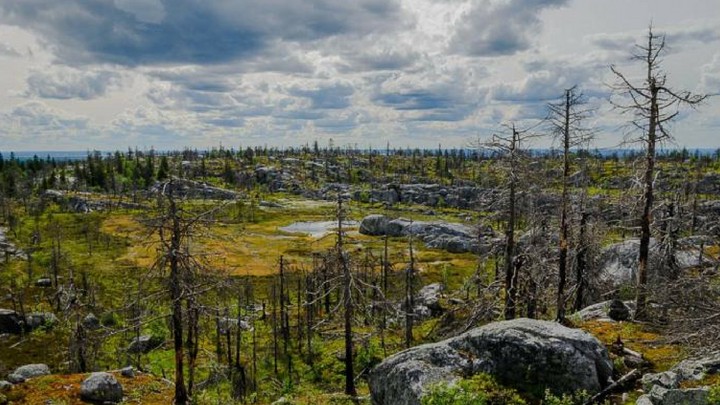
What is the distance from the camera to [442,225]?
131 metres

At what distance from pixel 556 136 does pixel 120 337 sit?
213 feet

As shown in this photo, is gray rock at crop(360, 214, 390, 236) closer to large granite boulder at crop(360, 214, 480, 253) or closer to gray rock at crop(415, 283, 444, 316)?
large granite boulder at crop(360, 214, 480, 253)

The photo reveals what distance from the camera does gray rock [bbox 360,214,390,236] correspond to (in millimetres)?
136750

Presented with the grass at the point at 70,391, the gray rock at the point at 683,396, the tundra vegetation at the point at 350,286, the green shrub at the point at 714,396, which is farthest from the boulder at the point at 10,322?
the green shrub at the point at 714,396

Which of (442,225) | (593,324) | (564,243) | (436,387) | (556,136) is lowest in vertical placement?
(442,225)

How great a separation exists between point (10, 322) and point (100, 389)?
59.5 m

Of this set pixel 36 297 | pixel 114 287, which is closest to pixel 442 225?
pixel 114 287

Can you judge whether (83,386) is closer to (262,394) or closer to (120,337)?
(262,394)

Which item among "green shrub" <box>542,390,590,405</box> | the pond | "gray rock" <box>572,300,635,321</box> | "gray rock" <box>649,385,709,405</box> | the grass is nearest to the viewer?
"gray rock" <box>649,385,709,405</box>

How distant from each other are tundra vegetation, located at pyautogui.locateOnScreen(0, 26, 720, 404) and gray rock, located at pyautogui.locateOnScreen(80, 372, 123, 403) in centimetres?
9

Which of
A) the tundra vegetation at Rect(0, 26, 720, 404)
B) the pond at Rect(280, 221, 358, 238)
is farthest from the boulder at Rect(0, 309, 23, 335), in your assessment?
the pond at Rect(280, 221, 358, 238)

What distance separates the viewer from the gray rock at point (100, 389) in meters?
21.2

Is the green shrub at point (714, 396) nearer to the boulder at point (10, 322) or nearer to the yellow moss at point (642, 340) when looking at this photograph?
the yellow moss at point (642, 340)

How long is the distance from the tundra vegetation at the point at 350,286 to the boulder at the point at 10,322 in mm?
197
